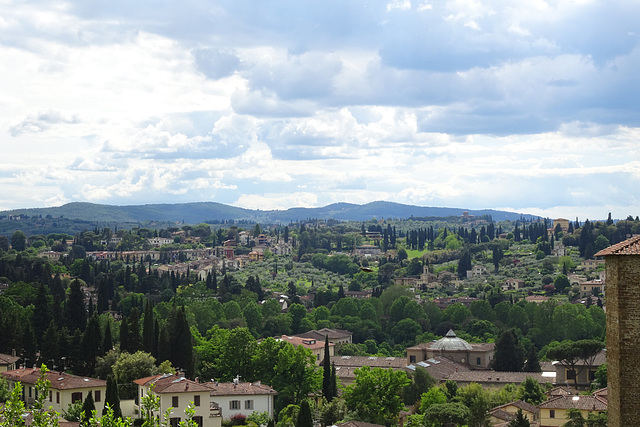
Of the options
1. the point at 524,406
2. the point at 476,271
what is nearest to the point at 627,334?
the point at 524,406

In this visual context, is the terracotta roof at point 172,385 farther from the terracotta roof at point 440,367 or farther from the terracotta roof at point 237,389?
the terracotta roof at point 440,367

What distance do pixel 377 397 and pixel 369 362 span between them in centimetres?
3126

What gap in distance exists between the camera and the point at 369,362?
94125mm

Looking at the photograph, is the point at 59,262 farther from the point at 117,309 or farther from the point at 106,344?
the point at 106,344

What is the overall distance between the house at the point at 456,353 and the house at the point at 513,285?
194 ft

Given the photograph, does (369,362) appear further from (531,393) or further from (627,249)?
(627,249)

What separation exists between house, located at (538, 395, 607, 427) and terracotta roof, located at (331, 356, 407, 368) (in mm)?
30552

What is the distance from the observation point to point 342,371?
89.4 meters

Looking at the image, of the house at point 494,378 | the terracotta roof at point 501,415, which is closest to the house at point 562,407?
the terracotta roof at point 501,415

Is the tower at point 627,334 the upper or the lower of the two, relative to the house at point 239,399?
upper

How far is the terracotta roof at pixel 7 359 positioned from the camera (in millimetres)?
63409

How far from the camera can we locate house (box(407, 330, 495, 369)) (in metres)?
101

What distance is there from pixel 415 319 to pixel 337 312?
439 inches

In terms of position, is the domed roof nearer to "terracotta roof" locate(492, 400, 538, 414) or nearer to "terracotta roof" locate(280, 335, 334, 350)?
"terracotta roof" locate(280, 335, 334, 350)
